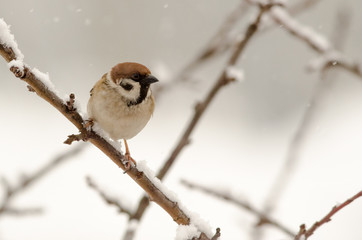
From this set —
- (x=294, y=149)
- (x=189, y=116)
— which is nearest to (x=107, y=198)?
(x=294, y=149)

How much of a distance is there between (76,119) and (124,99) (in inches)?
39.5

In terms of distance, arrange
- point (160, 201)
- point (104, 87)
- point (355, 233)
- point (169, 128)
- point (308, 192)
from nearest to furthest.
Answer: point (160, 201) → point (104, 87) → point (355, 233) → point (308, 192) → point (169, 128)

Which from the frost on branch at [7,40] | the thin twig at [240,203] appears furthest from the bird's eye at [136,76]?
the frost on branch at [7,40]

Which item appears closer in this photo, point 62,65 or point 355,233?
point 355,233

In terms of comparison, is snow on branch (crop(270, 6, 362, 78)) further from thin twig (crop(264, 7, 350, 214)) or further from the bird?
the bird

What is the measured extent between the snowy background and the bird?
1015 mm

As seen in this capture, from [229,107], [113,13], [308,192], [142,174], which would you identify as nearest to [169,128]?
[229,107]

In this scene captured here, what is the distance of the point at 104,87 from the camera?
2.78 metres

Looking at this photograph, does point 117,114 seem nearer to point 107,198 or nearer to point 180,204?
point 107,198

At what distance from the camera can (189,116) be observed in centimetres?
1035

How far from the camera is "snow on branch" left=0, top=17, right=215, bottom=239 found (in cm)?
156

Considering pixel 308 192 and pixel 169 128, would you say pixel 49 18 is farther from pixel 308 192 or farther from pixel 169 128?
pixel 308 192

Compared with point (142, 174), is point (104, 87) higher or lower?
higher

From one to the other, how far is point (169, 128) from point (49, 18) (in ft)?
17.8
